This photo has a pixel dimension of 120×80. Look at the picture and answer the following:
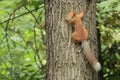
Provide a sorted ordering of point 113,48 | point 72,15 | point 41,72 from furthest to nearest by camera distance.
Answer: point 41,72 < point 113,48 < point 72,15

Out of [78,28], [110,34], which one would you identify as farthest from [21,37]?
[78,28]

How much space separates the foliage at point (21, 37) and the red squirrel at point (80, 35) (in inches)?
38.6

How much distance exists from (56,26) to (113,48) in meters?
1.17

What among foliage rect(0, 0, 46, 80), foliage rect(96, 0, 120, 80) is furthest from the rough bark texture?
foliage rect(0, 0, 46, 80)

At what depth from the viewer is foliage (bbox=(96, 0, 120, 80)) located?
4.08 metres

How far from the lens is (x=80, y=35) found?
3.73m

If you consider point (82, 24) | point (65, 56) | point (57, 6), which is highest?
point (57, 6)

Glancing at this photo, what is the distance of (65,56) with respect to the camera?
375 centimetres

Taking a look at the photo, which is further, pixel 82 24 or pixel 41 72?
pixel 41 72

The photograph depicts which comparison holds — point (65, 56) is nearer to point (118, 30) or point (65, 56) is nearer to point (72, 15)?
point (72, 15)

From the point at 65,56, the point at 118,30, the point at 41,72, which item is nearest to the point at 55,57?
the point at 65,56

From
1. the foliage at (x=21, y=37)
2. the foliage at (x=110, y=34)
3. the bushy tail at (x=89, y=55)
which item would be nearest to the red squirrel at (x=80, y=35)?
the bushy tail at (x=89, y=55)

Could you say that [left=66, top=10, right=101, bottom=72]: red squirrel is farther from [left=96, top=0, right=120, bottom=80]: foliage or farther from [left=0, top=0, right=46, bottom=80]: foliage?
[left=0, top=0, right=46, bottom=80]: foliage

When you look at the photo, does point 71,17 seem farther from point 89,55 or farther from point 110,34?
point 110,34
